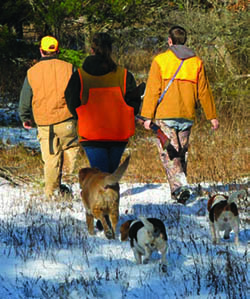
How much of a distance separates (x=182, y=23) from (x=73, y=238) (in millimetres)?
10436

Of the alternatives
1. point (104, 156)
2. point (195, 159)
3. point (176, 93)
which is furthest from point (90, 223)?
point (195, 159)

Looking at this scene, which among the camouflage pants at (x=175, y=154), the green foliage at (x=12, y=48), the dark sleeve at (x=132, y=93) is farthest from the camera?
the green foliage at (x=12, y=48)

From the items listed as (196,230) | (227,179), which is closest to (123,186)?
(227,179)

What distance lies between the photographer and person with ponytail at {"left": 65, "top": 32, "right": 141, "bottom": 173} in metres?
5.98

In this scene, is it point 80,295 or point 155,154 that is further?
point 155,154

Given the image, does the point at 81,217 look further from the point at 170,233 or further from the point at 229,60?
the point at 229,60

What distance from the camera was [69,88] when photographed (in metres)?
6.05

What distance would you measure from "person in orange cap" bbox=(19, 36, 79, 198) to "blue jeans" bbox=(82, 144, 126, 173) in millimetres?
1336

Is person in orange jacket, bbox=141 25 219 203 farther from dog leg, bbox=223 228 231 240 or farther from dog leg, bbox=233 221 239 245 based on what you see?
dog leg, bbox=233 221 239 245

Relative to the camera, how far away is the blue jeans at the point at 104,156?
6.22 m

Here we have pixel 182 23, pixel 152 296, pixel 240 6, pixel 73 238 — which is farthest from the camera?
pixel 182 23

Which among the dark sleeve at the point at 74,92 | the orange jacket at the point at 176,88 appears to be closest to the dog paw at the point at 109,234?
the dark sleeve at the point at 74,92

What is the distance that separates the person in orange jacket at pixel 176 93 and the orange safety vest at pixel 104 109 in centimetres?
94

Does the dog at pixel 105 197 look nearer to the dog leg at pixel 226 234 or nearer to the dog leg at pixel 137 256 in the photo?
the dog leg at pixel 137 256
